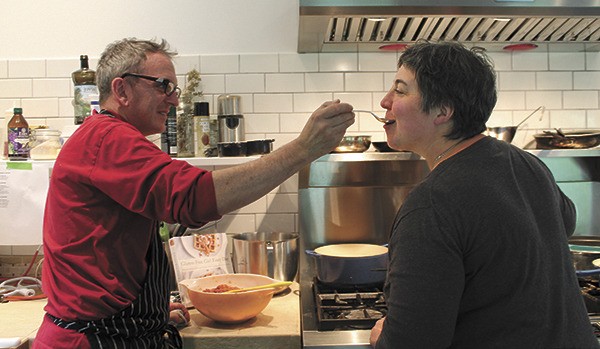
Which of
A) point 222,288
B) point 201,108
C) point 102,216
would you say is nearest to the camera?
point 102,216

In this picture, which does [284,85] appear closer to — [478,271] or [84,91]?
[84,91]

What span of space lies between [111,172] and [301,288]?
1125mm

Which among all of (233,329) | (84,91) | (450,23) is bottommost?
(233,329)

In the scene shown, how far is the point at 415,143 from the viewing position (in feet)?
4.75

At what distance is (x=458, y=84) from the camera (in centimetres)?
136

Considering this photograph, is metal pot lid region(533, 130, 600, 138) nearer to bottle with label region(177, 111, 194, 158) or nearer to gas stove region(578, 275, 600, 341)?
gas stove region(578, 275, 600, 341)

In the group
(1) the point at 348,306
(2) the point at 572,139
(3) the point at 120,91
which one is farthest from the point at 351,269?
(2) the point at 572,139

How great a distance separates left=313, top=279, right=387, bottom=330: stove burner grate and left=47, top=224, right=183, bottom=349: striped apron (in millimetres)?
501

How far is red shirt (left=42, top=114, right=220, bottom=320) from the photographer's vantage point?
4.66ft

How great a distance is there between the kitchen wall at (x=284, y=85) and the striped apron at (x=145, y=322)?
1.07m

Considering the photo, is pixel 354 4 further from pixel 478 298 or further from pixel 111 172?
pixel 478 298

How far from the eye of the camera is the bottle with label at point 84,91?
2535 millimetres

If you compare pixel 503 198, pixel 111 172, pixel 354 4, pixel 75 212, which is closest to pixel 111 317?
pixel 75 212

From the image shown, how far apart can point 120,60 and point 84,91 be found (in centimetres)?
97
